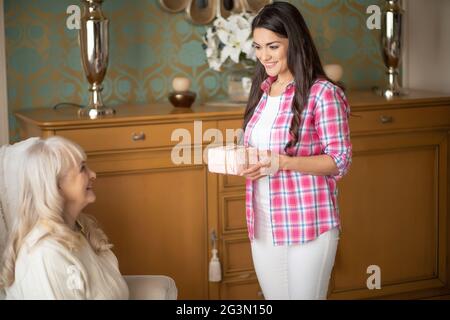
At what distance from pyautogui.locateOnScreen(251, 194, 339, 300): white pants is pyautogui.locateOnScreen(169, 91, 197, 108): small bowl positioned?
1.12 metres

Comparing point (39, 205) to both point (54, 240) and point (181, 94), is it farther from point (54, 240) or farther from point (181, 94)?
point (181, 94)

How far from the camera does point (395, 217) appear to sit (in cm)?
397

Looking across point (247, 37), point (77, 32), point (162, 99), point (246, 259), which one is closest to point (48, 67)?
point (77, 32)

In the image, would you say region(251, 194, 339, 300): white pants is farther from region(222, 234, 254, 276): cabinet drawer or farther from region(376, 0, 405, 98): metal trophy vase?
region(376, 0, 405, 98): metal trophy vase

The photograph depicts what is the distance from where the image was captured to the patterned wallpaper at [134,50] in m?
3.65

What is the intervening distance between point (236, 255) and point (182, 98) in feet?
2.42

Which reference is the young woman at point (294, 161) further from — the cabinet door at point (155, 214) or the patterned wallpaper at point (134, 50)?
the patterned wallpaper at point (134, 50)

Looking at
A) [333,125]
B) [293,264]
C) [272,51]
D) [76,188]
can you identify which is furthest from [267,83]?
[76,188]

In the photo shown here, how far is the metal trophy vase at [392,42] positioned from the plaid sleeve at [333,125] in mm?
1530

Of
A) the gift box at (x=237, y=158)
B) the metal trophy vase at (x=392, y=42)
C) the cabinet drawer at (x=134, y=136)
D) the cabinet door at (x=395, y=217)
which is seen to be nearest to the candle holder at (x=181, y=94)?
the cabinet drawer at (x=134, y=136)

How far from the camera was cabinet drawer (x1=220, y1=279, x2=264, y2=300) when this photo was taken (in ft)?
12.2

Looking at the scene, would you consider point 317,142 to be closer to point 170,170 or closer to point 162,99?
point 170,170

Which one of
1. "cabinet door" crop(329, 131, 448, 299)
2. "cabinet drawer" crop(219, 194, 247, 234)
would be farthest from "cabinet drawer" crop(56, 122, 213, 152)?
"cabinet door" crop(329, 131, 448, 299)

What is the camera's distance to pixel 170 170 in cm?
353
